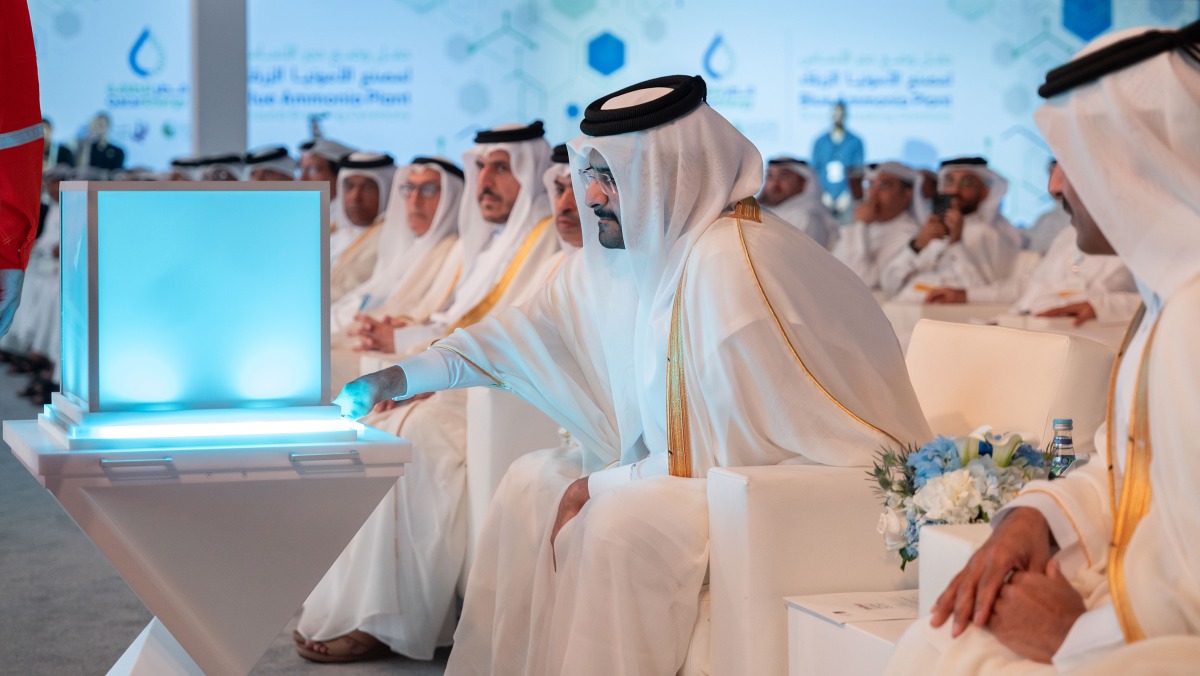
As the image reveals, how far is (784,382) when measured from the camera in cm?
268

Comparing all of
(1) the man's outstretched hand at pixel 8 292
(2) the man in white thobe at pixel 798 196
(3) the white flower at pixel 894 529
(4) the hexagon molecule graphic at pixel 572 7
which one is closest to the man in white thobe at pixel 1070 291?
(2) the man in white thobe at pixel 798 196

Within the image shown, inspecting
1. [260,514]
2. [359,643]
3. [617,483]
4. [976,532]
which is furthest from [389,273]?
[976,532]

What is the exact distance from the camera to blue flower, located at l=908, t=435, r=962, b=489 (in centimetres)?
235

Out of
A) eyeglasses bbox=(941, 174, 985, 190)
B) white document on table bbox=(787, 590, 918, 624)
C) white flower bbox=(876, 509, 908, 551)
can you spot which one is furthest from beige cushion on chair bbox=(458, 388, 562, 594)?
eyeglasses bbox=(941, 174, 985, 190)

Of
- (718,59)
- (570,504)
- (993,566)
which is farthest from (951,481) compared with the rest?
(718,59)

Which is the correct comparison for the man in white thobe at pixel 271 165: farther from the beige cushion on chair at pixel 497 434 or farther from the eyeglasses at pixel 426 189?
the beige cushion on chair at pixel 497 434

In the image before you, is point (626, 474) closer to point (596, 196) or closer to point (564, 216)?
point (596, 196)

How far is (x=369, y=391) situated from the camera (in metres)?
2.87

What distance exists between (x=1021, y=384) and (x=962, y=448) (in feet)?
1.74

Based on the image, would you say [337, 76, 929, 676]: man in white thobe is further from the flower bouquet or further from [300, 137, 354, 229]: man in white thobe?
[300, 137, 354, 229]: man in white thobe

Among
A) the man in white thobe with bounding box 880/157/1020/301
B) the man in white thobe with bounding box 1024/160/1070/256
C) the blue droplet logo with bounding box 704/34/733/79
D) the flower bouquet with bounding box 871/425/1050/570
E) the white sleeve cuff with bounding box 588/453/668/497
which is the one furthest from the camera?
the blue droplet logo with bounding box 704/34/733/79

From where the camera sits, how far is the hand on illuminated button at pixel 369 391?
2.79 metres

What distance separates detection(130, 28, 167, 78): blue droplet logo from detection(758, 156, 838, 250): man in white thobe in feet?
20.2

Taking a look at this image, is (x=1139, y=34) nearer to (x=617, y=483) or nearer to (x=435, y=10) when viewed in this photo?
(x=617, y=483)
